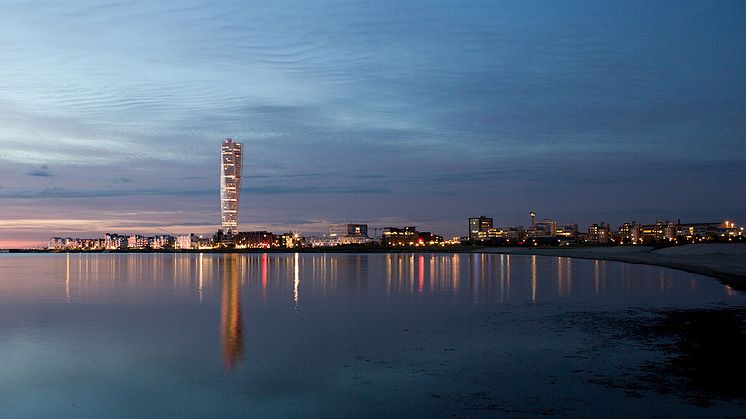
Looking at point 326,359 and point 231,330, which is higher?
point 326,359

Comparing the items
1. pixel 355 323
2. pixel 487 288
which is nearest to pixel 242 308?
pixel 355 323

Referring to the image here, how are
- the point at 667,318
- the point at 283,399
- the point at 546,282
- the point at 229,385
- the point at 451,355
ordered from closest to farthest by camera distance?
the point at 283,399 → the point at 229,385 → the point at 451,355 → the point at 667,318 → the point at 546,282

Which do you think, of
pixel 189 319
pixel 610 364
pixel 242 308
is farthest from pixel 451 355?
pixel 242 308

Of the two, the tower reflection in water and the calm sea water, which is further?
the tower reflection in water

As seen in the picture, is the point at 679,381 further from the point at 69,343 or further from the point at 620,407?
the point at 69,343

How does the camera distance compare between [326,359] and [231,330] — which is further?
[231,330]

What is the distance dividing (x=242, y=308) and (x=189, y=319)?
4351mm

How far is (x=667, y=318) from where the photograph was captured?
2492 cm

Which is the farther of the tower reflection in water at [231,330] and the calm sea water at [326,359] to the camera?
the tower reflection in water at [231,330]

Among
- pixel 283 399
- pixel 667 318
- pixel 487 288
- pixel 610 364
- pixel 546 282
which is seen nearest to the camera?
pixel 283 399

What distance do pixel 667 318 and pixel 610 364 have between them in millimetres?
10726

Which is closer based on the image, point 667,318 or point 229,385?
point 229,385

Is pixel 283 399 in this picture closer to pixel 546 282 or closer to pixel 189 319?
pixel 189 319

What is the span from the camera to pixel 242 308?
31.2 metres
